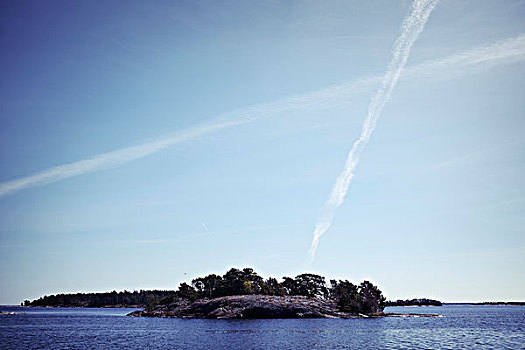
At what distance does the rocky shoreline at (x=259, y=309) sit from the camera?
161125 mm

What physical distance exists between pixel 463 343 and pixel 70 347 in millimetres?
73501

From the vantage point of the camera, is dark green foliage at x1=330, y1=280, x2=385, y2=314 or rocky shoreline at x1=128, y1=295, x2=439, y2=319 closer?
rocky shoreline at x1=128, y1=295, x2=439, y2=319

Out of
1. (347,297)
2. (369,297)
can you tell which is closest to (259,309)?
(347,297)

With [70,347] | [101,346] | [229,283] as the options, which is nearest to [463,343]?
[101,346]

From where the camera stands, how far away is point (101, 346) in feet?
251

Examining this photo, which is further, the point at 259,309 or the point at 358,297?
the point at 358,297

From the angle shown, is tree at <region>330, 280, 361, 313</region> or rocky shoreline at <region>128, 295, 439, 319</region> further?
tree at <region>330, 280, 361, 313</region>

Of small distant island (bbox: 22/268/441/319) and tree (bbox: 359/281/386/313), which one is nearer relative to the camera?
small distant island (bbox: 22/268/441/319)

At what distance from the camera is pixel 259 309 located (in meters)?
162

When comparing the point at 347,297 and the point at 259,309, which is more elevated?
the point at 347,297

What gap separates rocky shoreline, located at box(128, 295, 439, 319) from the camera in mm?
161125

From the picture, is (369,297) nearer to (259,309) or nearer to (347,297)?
(347,297)

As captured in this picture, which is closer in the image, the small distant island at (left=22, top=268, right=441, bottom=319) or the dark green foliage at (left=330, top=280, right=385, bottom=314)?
the small distant island at (left=22, top=268, right=441, bottom=319)

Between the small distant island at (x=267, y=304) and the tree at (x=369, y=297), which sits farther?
the tree at (x=369, y=297)
